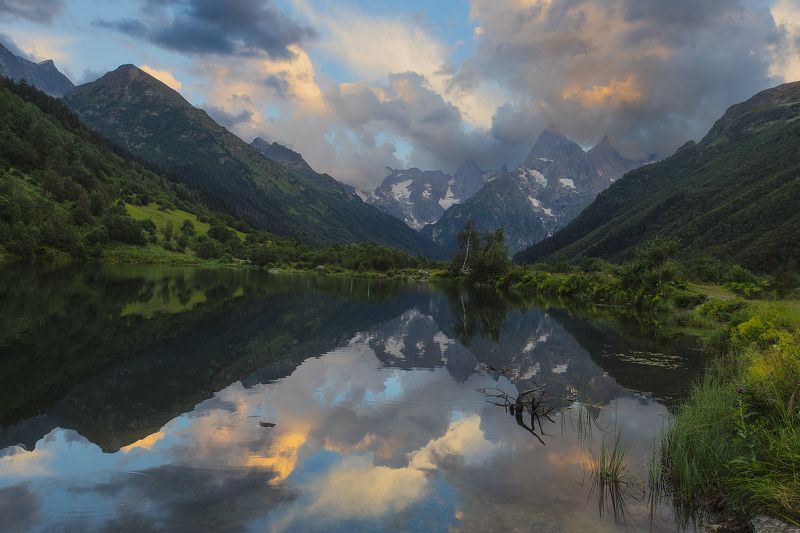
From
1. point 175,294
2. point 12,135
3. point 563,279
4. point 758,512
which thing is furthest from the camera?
point 12,135

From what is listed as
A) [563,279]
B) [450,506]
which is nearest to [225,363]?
[450,506]

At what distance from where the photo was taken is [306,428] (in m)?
18.2

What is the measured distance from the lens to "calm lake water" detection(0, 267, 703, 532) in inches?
473

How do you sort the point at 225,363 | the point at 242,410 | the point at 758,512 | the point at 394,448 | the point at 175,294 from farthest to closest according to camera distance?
the point at 175,294 < the point at 225,363 < the point at 242,410 < the point at 394,448 < the point at 758,512

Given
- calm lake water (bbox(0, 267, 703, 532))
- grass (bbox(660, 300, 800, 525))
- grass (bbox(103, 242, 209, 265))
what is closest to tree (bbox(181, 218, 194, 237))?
grass (bbox(103, 242, 209, 265))

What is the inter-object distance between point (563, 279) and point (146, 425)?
97395 mm

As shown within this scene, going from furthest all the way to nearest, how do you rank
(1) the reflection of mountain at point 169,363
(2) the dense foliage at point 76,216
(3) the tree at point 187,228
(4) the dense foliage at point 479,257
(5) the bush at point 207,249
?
(3) the tree at point 187,228
(5) the bush at point 207,249
(4) the dense foliage at point 479,257
(2) the dense foliage at point 76,216
(1) the reflection of mountain at point 169,363

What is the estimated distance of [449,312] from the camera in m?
63.5

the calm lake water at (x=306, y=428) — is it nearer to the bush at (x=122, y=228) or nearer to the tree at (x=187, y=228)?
the bush at (x=122, y=228)

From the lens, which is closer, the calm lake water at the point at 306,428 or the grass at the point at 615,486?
the calm lake water at the point at 306,428

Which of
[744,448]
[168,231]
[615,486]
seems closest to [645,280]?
[744,448]

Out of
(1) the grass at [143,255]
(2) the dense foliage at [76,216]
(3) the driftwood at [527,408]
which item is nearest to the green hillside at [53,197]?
(2) the dense foliage at [76,216]

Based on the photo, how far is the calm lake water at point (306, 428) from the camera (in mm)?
12023

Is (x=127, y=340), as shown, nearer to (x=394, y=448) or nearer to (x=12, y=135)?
(x=394, y=448)
